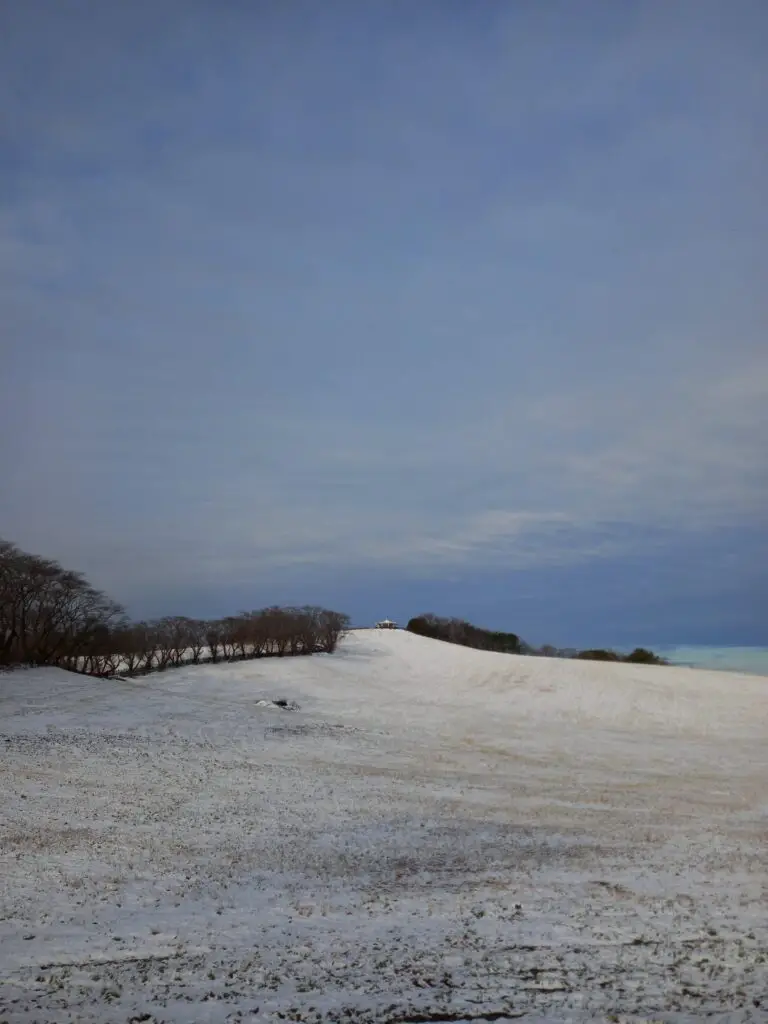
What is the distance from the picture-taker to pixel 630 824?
71.3 ft

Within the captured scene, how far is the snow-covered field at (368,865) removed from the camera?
10695 millimetres

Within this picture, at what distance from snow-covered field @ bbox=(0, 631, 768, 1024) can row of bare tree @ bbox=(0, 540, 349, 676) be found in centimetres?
686

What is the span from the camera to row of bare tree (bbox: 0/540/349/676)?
4569 cm

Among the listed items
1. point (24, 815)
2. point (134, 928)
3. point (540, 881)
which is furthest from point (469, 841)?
point (24, 815)

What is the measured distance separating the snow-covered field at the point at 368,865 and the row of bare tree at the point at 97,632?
6857 mm

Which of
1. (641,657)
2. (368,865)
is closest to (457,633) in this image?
(641,657)

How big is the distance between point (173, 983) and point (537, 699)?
3801cm

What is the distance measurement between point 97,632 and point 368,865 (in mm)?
36786

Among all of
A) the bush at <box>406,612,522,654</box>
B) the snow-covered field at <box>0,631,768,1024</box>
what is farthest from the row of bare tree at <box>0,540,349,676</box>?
the bush at <box>406,612,522,654</box>

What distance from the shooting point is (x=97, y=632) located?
49.9m

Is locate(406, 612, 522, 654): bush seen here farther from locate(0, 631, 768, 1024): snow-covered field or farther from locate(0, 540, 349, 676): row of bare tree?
locate(0, 631, 768, 1024): snow-covered field

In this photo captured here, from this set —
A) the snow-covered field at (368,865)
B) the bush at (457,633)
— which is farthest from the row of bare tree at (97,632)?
the bush at (457,633)

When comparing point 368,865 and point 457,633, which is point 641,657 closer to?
point 457,633

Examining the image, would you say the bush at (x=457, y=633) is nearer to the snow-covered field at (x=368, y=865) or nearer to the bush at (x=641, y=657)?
the bush at (x=641, y=657)
